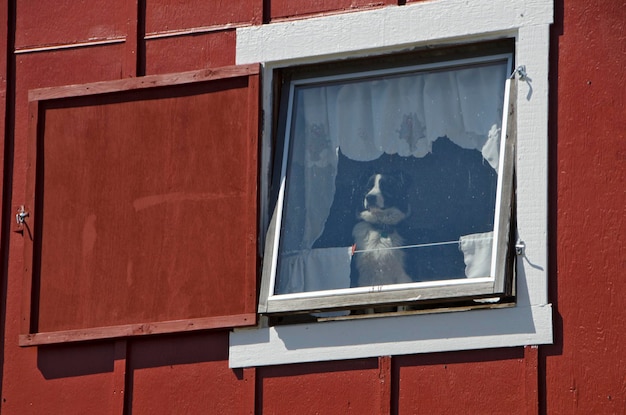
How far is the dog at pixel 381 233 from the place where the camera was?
30.4ft

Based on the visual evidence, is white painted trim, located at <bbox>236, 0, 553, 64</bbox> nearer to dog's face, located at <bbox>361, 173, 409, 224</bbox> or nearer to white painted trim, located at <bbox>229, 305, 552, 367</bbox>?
dog's face, located at <bbox>361, 173, 409, 224</bbox>

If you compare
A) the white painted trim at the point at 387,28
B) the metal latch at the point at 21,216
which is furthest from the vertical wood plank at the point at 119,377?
the white painted trim at the point at 387,28

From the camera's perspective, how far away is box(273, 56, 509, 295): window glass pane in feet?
30.2

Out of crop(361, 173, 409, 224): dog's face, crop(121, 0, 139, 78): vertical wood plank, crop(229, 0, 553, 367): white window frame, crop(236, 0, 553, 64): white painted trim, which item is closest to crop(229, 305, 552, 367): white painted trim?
crop(229, 0, 553, 367): white window frame

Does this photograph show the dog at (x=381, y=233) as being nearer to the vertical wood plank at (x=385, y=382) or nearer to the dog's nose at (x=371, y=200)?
the dog's nose at (x=371, y=200)

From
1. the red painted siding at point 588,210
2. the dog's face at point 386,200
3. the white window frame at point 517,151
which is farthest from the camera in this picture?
the dog's face at point 386,200

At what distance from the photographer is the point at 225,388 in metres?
9.35

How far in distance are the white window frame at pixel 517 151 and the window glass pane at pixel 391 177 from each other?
172mm

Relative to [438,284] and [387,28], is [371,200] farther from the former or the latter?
[387,28]

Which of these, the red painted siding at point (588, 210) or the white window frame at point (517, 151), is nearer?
the red painted siding at point (588, 210)

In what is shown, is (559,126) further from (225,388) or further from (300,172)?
(225,388)

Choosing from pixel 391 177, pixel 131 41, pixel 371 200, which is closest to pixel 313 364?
pixel 371 200

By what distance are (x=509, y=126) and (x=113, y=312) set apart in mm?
2396

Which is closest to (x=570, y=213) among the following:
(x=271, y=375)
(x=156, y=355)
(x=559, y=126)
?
(x=559, y=126)
